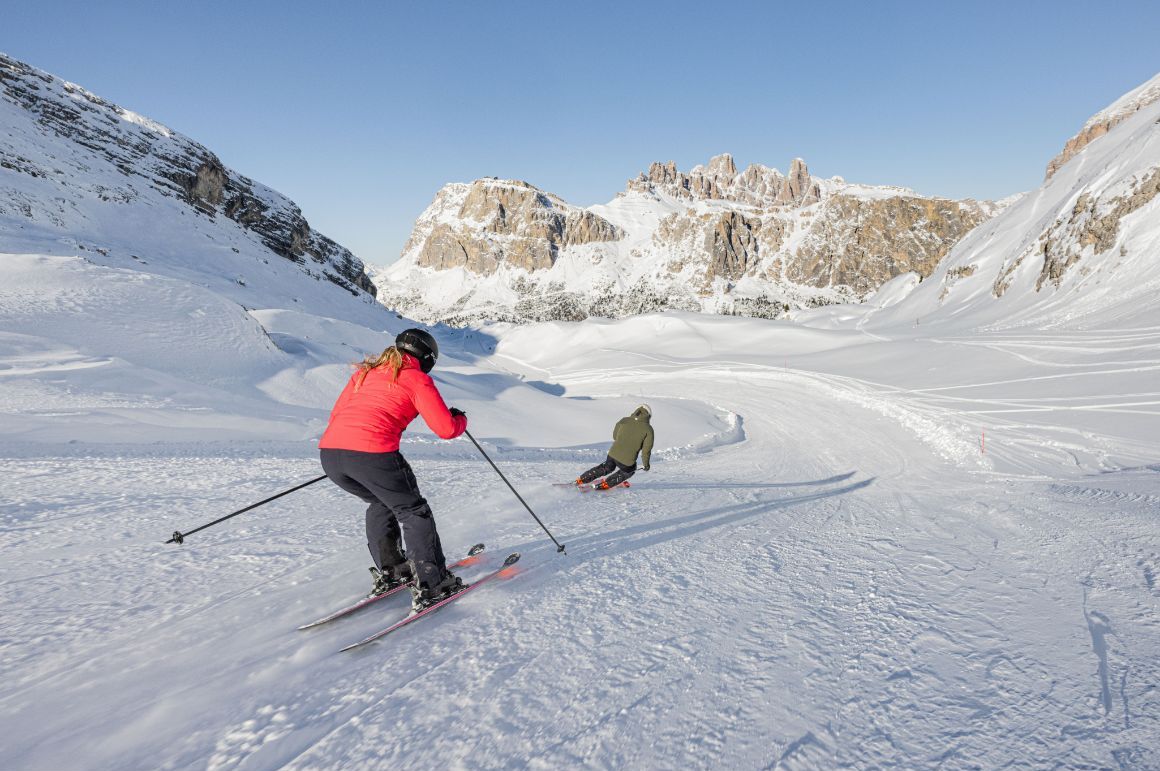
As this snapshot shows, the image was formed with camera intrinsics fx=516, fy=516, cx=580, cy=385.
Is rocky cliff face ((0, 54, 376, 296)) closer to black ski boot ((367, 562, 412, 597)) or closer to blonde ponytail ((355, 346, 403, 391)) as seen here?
blonde ponytail ((355, 346, 403, 391))

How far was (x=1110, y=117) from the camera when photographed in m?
125

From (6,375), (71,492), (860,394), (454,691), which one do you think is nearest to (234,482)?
(71,492)

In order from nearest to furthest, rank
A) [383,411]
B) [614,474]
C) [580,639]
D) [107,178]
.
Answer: [580,639] → [383,411] → [614,474] → [107,178]

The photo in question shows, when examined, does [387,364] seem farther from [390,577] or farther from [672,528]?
[672,528]

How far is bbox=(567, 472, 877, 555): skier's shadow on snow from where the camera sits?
18.1ft

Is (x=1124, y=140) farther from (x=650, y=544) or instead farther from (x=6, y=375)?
(x=6, y=375)

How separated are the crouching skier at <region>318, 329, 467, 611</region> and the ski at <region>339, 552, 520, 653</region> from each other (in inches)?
1.8

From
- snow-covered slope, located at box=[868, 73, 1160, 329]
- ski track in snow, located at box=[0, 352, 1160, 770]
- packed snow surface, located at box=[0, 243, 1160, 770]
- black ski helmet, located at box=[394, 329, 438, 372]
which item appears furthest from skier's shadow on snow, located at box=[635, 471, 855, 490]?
snow-covered slope, located at box=[868, 73, 1160, 329]

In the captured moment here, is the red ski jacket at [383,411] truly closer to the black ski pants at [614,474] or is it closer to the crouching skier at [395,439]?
the crouching skier at [395,439]

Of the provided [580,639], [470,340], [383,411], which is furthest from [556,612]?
[470,340]

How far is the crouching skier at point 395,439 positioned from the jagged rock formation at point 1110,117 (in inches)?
5459

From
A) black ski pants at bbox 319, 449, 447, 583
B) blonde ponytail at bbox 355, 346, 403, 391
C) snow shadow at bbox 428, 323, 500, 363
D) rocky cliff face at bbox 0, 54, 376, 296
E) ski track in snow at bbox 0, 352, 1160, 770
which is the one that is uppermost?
rocky cliff face at bbox 0, 54, 376, 296

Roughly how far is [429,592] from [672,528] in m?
3.20

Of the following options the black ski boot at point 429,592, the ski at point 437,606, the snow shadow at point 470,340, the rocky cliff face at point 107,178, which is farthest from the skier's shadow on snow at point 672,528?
the snow shadow at point 470,340
